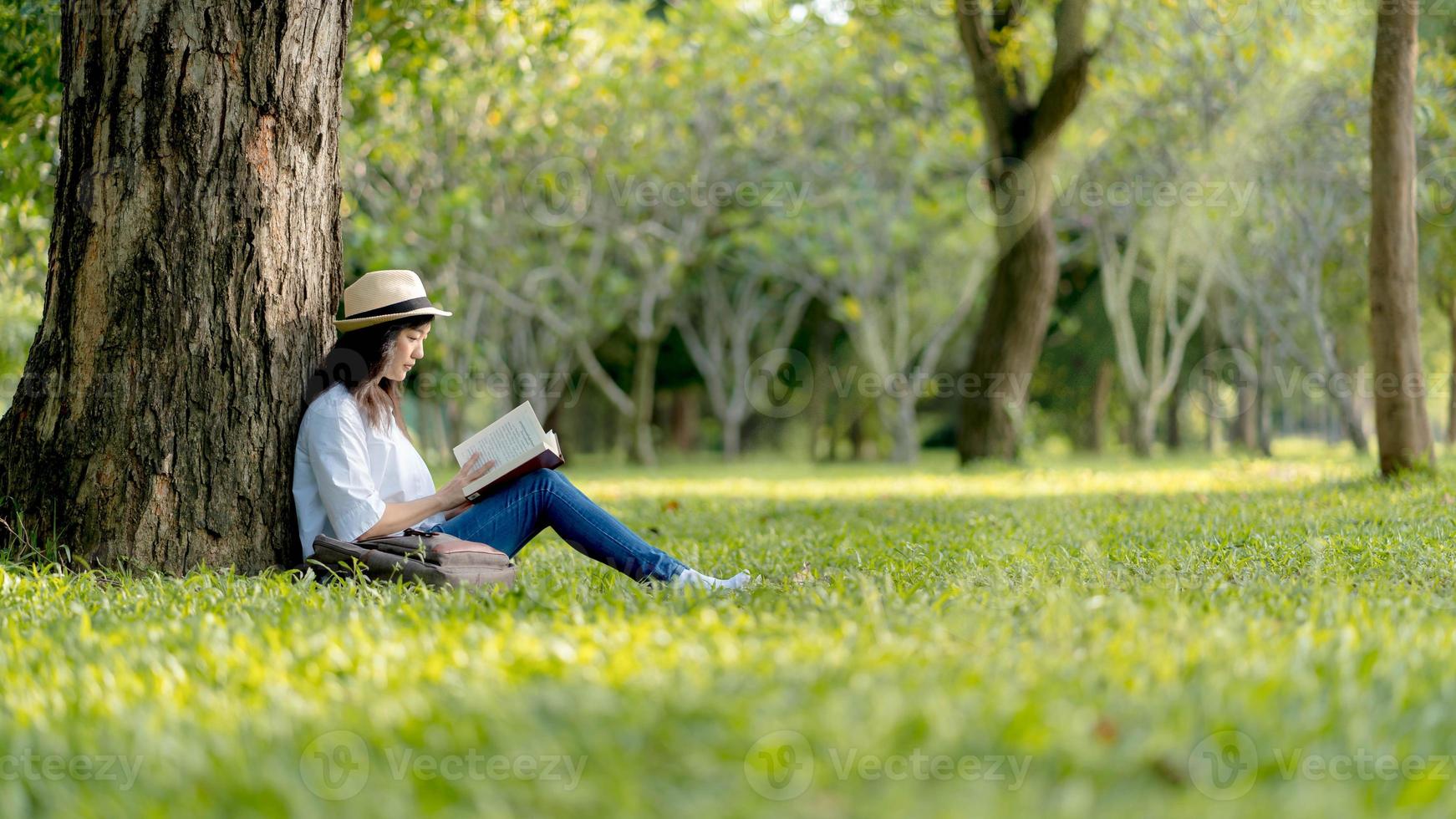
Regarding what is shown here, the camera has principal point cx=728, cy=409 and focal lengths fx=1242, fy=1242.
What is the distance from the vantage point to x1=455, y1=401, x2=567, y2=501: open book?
18.3 feet

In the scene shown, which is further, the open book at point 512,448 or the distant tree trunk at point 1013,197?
the distant tree trunk at point 1013,197

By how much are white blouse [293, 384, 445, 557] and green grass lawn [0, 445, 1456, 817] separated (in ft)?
1.22

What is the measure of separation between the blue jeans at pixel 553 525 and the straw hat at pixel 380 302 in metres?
0.92

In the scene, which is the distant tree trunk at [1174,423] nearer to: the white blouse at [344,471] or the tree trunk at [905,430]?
the tree trunk at [905,430]

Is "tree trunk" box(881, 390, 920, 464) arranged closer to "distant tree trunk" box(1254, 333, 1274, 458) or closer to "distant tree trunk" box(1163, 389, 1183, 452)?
"distant tree trunk" box(1254, 333, 1274, 458)

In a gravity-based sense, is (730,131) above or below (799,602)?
above

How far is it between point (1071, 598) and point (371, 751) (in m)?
2.64

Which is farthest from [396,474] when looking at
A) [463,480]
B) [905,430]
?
[905,430]

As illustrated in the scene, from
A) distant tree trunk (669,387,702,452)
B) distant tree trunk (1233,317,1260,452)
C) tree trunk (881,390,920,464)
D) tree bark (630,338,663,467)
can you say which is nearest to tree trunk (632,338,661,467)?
tree bark (630,338,663,467)

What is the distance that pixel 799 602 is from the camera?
4586 millimetres

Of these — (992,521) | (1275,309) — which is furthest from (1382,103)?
(1275,309)

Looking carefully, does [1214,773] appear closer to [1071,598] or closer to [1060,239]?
[1071,598]

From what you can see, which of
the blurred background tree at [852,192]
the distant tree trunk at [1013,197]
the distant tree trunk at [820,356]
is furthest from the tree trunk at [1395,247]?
the distant tree trunk at [820,356]

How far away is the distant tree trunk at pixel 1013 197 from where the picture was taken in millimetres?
14695
